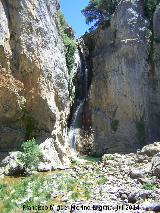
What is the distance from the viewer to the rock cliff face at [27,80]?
2486 cm

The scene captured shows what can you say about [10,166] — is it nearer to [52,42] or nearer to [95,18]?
[52,42]

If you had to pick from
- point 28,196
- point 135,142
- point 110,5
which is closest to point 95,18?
point 110,5

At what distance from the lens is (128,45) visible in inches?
1646

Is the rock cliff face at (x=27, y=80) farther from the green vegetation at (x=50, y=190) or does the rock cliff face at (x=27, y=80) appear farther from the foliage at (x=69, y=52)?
the foliage at (x=69, y=52)

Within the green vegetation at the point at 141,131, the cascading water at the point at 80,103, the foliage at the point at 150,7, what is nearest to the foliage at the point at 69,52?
the cascading water at the point at 80,103

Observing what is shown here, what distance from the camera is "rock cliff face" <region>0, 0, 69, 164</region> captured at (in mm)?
24859

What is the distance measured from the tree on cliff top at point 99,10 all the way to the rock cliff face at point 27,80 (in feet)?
67.3

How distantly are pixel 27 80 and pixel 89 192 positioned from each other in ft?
38.5

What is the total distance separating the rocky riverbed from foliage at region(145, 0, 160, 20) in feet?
88.3

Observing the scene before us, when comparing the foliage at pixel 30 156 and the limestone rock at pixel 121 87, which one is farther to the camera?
the limestone rock at pixel 121 87

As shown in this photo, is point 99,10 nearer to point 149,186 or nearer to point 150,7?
point 150,7

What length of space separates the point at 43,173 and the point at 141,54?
23633 mm

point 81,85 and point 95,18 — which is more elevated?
point 95,18

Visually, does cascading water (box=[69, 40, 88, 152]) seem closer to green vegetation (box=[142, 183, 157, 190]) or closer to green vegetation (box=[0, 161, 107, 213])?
green vegetation (box=[0, 161, 107, 213])
